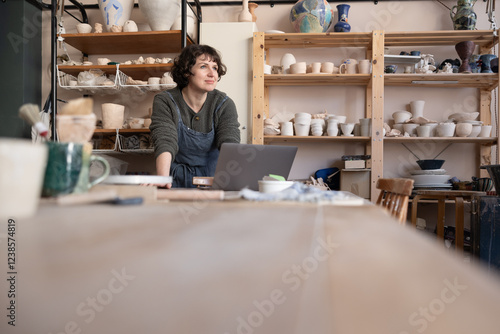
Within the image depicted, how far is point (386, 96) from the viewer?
344cm

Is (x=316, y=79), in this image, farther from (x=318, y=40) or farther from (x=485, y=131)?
(x=485, y=131)

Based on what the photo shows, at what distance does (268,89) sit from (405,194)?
2380mm

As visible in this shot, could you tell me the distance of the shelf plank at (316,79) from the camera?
313 centimetres

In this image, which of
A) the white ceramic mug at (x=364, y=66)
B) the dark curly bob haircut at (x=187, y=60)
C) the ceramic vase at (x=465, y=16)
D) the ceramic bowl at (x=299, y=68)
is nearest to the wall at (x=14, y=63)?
the dark curly bob haircut at (x=187, y=60)

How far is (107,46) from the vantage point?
11.4 feet

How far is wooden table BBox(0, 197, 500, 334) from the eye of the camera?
552mm

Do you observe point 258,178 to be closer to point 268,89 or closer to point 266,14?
point 268,89

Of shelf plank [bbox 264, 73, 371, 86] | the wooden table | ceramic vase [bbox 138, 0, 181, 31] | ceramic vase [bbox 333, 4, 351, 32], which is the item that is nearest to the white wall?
shelf plank [bbox 264, 73, 371, 86]

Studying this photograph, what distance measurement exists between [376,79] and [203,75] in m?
1.50

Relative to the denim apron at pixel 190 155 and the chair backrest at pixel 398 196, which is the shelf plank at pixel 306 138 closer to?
the denim apron at pixel 190 155

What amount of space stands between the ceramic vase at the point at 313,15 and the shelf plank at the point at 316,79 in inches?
15.0

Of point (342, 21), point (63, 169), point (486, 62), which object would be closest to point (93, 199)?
point (63, 169)

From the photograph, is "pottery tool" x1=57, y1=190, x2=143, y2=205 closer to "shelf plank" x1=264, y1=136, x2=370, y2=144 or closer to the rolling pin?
the rolling pin

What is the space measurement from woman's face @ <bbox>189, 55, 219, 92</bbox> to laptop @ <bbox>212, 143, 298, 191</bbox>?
3.01ft
